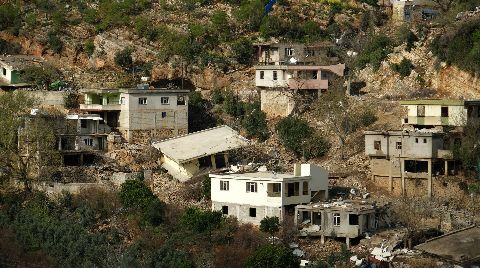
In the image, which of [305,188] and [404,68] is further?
[404,68]

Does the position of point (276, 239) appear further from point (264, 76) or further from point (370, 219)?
point (264, 76)

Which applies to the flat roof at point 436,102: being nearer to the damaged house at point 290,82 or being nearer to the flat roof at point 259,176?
the damaged house at point 290,82

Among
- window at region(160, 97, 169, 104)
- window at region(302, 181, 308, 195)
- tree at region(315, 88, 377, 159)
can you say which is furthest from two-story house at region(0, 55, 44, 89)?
window at region(302, 181, 308, 195)

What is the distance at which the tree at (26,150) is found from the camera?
49.0 metres

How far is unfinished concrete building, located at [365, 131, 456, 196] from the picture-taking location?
46562 mm

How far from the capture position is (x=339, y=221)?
4331cm

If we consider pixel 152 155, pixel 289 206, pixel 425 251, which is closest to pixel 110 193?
pixel 152 155

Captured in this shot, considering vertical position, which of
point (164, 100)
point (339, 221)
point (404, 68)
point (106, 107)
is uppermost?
point (404, 68)

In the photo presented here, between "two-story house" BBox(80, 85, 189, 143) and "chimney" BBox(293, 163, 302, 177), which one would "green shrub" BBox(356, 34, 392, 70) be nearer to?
"two-story house" BBox(80, 85, 189, 143)

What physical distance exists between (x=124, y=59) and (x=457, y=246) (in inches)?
809

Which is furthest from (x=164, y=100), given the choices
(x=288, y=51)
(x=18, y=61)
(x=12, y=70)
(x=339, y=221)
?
(x=339, y=221)

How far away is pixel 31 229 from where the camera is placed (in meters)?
45.4

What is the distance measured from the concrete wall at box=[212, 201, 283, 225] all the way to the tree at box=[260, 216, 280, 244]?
2.03 feet

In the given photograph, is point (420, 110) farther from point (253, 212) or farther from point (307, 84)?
point (253, 212)
